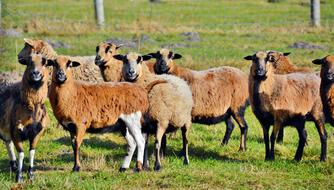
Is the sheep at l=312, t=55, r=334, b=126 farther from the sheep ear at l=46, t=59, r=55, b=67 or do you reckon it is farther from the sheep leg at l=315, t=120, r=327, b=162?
the sheep ear at l=46, t=59, r=55, b=67

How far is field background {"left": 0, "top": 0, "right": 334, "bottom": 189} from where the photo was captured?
12281 millimetres

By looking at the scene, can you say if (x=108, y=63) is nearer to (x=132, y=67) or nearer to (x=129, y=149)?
(x=132, y=67)

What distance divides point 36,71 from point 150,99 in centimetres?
237

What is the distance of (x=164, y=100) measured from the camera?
553 inches

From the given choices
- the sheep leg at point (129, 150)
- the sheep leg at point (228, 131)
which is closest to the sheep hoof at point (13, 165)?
the sheep leg at point (129, 150)

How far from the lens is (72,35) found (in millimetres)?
32250

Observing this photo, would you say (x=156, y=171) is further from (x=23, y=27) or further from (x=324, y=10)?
(x=324, y=10)

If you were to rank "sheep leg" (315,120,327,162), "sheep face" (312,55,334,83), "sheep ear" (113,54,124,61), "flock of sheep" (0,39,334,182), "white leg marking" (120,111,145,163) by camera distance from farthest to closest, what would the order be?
"sheep ear" (113,54,124,61) → "sheep leg" (315,120,327,162) → "sheep face" (312,55,334,83) → "white leg marking" (120,111,145,163) → "flock of sheep" (0,39,334,182)

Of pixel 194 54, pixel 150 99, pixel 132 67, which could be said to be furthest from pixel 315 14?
pixel 150 99

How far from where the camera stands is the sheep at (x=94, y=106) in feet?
43.2

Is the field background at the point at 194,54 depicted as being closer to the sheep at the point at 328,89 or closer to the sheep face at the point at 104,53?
the sheep at the point at 328,89

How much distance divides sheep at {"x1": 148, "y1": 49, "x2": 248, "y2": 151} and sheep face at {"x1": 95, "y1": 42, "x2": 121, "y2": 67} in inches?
37.1

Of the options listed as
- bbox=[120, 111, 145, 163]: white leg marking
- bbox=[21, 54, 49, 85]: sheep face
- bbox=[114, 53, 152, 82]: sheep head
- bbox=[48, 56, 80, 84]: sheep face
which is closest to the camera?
bbox=[21, 54, 49, 85]: sheep face

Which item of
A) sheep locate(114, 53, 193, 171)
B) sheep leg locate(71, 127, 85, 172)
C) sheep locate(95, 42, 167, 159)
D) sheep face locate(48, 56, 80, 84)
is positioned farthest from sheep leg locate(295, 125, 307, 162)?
sheep face locate(48, 56, 80, 84)
